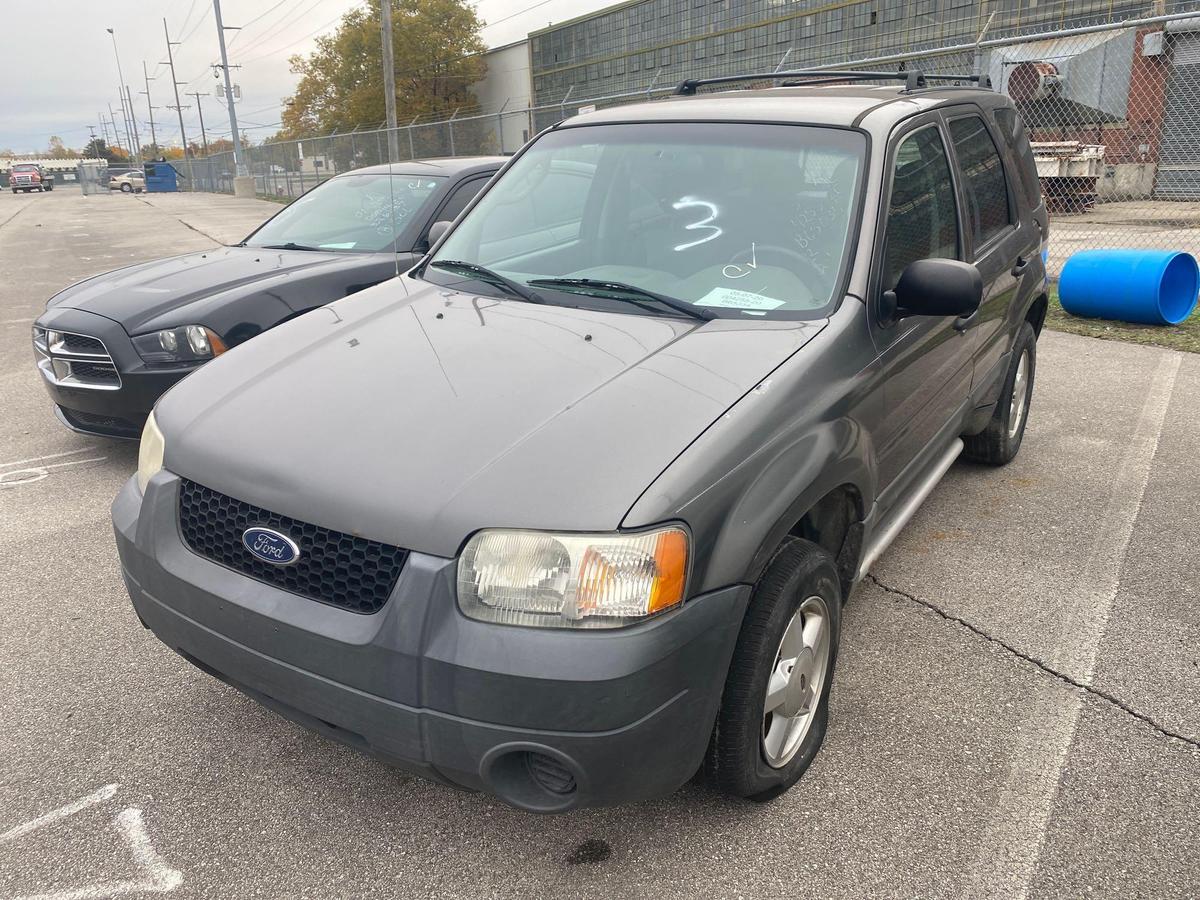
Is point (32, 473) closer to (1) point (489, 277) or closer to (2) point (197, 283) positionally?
(2) point (197, 283)

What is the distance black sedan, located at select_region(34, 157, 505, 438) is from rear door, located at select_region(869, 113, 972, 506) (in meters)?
3.31

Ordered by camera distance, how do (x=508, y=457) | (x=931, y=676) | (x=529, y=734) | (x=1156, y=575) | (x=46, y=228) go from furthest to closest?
1. (x=46, y=228)
2. (x=1156, y=575)
3. (x=931, y=676)
4. (x=508, y=457)
5. (x=529, y=734)

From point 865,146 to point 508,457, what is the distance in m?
1.76

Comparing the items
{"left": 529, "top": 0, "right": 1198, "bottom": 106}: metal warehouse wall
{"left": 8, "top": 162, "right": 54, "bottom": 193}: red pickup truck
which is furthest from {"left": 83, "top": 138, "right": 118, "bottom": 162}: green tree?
{"left": 529, "top": 0, "right": 1198, "bottom": 106}: metal warehouse wall

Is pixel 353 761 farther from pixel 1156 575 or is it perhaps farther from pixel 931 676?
pixel 1156 575

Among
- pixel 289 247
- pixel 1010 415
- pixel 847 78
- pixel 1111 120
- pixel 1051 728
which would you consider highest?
pixel 1111 120

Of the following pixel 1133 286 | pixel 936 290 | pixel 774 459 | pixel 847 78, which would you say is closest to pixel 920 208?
pixel 936 290

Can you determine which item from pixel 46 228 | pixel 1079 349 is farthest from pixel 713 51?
pixel 1079 349

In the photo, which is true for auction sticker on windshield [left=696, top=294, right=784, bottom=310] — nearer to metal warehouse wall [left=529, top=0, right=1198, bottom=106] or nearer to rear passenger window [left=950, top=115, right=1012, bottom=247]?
rear passenger window [left=950, top=115, right=1012, bottom=247]

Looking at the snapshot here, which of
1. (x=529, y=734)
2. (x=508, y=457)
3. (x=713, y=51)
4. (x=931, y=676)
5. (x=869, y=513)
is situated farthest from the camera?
(x=713, y=51)

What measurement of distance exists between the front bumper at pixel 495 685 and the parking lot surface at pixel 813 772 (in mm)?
404

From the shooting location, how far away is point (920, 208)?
321cm

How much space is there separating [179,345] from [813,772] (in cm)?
385

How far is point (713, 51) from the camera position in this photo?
5203 centimetres
